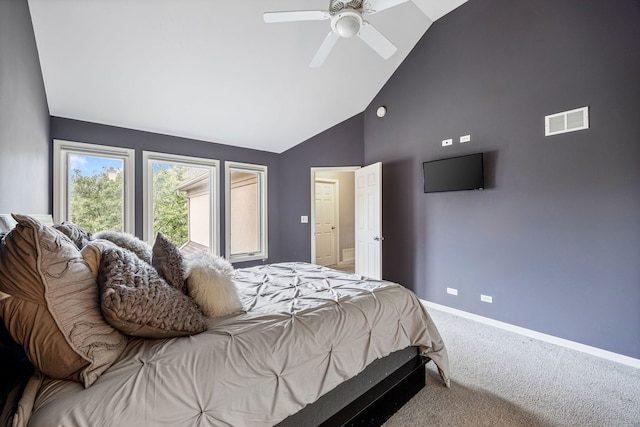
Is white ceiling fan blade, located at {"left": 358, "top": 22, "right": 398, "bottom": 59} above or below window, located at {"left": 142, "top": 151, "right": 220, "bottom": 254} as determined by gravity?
above

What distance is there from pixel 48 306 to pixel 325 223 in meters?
5.73

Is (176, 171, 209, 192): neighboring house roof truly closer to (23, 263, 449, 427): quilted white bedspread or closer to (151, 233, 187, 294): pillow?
(23, 263, 449, 427): quilted white bedspread

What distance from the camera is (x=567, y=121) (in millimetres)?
2518

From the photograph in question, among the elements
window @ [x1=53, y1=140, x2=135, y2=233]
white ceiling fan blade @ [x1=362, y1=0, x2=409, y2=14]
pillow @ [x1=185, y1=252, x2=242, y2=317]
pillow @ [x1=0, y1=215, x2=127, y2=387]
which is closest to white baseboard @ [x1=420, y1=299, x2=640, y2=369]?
pillow @ [x1=185, y1=252, x2=242, y2=317]

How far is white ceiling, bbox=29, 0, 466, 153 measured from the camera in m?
2.24

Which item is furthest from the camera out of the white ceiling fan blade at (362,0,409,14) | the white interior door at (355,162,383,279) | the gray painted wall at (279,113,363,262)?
the gray painted wall at (279,113,363,262)

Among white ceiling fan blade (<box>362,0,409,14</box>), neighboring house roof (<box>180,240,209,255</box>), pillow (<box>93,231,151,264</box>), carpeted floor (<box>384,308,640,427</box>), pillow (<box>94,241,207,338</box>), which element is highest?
white ceiling fan blade (<box>362,0,409,14</box>)

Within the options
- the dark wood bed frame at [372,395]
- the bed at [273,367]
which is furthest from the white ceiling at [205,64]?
the dark wood bed frame at [372,395]

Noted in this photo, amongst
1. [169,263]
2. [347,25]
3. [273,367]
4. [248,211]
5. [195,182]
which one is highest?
[347,25]

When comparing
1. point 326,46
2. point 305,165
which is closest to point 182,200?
point 305,165

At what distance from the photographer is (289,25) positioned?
8.83 ft

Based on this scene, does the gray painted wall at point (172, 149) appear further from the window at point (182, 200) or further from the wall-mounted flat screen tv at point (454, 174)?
the wall-mounted flat screen tv at point (454, 174)

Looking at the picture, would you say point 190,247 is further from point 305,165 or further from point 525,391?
point 525,391

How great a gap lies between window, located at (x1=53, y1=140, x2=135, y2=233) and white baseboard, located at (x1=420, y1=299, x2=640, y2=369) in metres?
4.29
